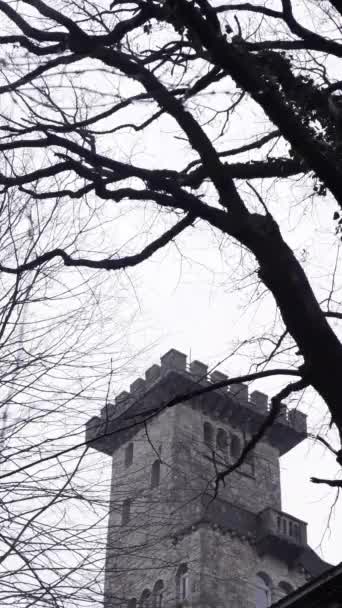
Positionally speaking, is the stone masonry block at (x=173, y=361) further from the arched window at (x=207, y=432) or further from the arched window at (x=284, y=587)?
the arched window at (x=284, y=587)

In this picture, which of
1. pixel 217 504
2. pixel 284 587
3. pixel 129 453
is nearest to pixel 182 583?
pixel 217 504

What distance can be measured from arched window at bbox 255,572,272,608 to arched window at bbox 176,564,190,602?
3018 mm

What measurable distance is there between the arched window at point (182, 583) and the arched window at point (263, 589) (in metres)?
3.02

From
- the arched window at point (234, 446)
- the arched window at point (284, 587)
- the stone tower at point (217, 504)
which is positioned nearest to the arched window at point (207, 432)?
the stone tower at point (217, 504)

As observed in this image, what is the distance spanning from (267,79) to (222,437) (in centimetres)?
3804

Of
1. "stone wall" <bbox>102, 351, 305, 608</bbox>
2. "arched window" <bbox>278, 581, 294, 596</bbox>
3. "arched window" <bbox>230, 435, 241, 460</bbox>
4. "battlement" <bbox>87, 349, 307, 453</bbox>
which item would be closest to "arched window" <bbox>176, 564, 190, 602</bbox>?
"stone wall" <bbox>102, 351, 305, 608</bbox>

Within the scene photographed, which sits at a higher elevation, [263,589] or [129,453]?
[129,453]

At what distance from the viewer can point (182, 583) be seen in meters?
36.4

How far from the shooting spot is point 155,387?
1599 inches

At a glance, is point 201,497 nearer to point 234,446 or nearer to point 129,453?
point 129,453

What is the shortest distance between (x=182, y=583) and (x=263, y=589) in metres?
3.69

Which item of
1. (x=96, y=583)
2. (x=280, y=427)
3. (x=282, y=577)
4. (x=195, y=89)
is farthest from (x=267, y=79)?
(x=280, y=427)

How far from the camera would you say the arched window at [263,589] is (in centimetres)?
3803

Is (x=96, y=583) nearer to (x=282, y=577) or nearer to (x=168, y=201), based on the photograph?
(x=168, y=201)
